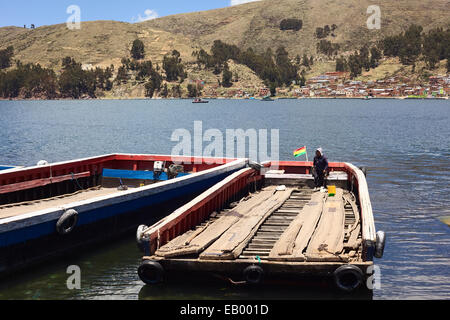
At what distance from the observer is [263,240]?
13.6 m

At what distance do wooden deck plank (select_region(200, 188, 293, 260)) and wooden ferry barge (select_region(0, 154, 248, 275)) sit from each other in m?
2.69

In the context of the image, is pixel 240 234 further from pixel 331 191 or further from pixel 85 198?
pixel 85 198

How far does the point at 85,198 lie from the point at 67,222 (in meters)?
4.98

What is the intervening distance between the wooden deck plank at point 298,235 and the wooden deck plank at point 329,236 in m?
0.16

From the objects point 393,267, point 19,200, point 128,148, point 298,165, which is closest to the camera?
point 393,267

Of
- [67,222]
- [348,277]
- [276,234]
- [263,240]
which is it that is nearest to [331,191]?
[276,234]

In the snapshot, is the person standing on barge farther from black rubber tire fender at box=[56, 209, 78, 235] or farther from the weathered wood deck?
black rubber tire fender at box=[56, 209, 78, 235]

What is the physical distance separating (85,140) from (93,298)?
6131 cm

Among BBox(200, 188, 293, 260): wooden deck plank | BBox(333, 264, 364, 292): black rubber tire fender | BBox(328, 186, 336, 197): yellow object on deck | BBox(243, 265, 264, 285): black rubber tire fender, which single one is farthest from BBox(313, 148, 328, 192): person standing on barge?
BBox(243, 265, 264, 285): black rubber tire fender

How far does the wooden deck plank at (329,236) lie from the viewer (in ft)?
38.1

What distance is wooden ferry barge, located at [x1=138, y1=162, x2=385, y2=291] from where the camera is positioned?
11.4 meters
